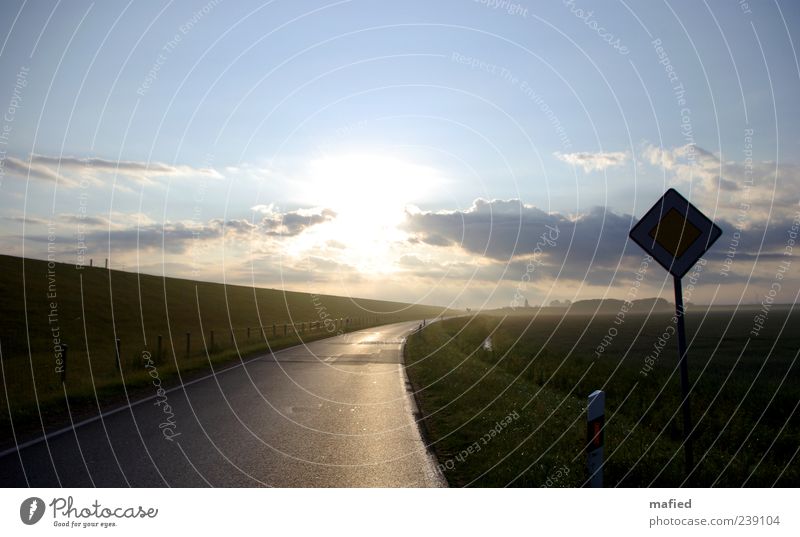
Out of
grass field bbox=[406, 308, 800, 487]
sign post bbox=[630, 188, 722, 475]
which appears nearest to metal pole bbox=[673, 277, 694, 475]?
sign post bbox=[630, 188, 722, 475]

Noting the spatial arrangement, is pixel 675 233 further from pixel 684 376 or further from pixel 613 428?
pixel 613 428

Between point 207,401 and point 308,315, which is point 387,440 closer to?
point 207,401

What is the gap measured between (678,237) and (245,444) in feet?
21.1

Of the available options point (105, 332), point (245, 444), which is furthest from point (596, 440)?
point (105, 332)

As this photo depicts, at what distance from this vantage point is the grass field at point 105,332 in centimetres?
1579

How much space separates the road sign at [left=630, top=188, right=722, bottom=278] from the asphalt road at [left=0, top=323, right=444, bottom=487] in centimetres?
357

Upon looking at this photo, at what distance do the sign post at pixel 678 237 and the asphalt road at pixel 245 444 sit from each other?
11.1 ft

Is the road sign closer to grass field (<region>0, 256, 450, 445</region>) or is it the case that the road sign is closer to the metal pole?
the metal pole

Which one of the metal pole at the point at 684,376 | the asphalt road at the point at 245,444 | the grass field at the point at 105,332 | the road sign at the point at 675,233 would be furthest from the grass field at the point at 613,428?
the grass field at the point at 105,332

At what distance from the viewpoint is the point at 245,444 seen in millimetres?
9406

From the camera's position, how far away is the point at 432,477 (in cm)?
779

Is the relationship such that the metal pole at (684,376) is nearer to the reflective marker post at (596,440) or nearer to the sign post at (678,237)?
the sign post at (678,237)

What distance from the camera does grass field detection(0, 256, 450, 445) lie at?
15.8m

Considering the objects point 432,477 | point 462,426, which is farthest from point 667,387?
point 432,477
